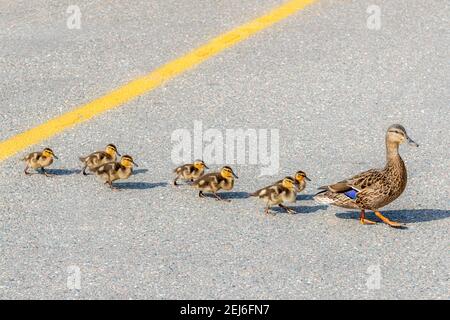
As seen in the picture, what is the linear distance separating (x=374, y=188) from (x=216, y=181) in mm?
1072

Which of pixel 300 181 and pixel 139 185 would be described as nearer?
pixel 300 181

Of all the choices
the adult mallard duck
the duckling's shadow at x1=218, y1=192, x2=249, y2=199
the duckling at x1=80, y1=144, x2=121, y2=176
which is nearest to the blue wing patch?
the adult mallard duck

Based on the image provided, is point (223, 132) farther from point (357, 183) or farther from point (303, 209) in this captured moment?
point (357, 183)

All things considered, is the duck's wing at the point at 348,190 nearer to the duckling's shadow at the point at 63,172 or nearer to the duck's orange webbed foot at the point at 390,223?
the duck's orange webbed foot at the point at 390,223

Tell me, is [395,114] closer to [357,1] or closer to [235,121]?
[235,121]

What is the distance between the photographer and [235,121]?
996cm

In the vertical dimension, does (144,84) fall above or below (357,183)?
above

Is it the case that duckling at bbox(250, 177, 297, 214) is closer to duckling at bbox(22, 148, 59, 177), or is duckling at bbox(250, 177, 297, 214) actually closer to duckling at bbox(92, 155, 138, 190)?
duckling at bbox(92, 155, 138, 190)

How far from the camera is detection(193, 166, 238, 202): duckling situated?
8.66 m

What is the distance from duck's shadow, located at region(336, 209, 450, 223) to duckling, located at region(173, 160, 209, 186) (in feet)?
3.44

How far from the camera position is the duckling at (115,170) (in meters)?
8.77

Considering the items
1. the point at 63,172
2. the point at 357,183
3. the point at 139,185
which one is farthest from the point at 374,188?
the point at 63,172

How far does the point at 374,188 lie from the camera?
838 centimetres

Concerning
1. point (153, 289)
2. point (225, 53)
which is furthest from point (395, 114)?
point (153, 289)
